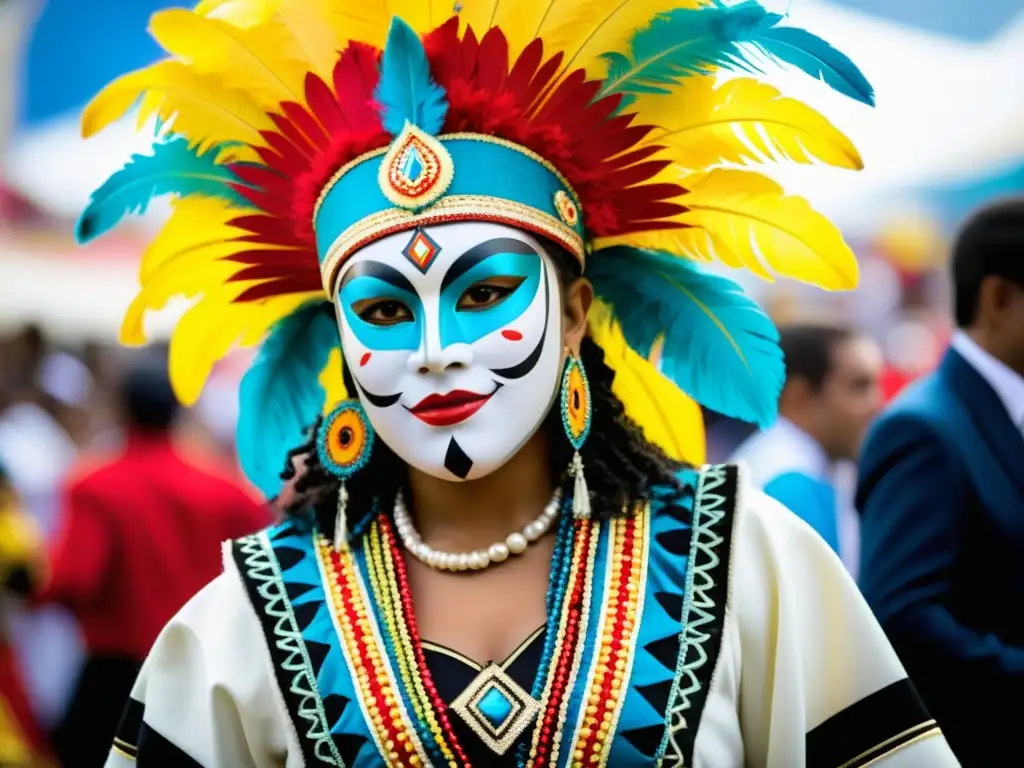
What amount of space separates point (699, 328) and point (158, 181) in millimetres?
1206

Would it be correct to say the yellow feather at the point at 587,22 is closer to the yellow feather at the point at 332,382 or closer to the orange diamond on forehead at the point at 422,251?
the orange diamond on forehead at the point at 422,251

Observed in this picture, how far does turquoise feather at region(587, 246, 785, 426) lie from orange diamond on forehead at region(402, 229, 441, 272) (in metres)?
0.51

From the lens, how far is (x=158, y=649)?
2787 mm

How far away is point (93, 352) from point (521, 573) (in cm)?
598

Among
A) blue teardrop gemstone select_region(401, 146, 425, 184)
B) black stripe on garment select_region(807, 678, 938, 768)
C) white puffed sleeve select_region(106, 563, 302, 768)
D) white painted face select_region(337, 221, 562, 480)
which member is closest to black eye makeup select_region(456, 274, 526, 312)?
white painted face select_region(337, 221, 562, 480)

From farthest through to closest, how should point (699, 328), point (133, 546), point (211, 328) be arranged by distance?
point (133, 546)
point (211, 328)
point (699, 328)

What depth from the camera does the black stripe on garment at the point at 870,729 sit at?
2.54m

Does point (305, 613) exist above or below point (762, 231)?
below

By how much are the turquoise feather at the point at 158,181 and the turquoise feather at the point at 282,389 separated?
1.13 feet

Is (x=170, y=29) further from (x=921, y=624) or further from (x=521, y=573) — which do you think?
(x=921, y=624)

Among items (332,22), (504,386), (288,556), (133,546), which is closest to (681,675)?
(504,386)

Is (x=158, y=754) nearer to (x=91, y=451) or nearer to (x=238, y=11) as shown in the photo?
(x=238, y=11)

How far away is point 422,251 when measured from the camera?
8.59 feet

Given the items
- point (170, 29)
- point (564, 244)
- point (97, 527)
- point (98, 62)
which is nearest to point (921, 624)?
point (564, 244)
